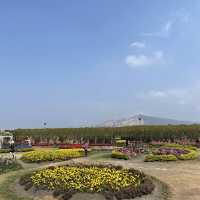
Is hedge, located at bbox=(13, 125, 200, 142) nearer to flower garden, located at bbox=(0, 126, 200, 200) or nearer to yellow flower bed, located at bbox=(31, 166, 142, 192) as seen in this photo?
flower garden, located at bbox=(0, 126, 200, 200)

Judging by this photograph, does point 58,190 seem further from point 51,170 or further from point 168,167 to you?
point 168,167

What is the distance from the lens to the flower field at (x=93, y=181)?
43.7 feet

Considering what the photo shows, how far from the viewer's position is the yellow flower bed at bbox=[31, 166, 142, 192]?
1366 centimetres

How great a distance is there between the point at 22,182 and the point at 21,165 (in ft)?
21.9

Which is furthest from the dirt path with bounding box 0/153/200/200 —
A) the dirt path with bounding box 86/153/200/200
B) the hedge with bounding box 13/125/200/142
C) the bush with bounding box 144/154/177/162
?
the hedge with bounding box 13/125/200/142

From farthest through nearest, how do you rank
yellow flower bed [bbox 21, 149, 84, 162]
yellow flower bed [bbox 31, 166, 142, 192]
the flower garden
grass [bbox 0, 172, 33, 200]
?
yellow flower bed [bbox 21, 149, 84, 162] < grass [bbox 0, 172, 33, 200] < yellow flower bed [bbox 31, 166, 142, 192] < the flower garden

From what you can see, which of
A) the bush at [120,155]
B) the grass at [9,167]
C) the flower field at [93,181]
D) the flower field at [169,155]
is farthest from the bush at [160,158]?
the grass at [9,167]

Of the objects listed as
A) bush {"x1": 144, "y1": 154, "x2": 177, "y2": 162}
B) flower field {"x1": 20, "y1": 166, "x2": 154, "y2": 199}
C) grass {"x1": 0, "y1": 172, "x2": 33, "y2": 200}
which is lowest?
grass {"x1": 0, "y1": 172, "x2": 33, "y2": 200}

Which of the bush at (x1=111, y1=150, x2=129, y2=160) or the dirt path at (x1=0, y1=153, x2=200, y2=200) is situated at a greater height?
the bush at (x1=111, y1=150, x2=129, y2=160)

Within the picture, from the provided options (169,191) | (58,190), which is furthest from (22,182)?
(169,191)

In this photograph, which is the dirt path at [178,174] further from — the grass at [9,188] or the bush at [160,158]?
the grass at [9,188]

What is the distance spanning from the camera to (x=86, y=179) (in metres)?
14.5

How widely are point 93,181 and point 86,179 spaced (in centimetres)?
55

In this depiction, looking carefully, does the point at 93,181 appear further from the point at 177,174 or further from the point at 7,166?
the point at 7,166
